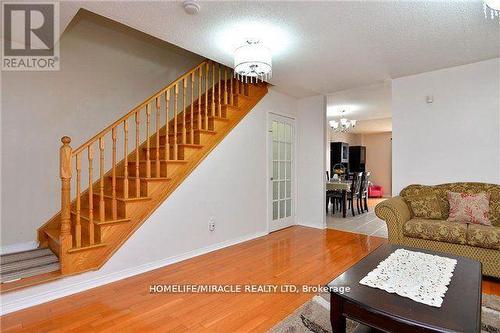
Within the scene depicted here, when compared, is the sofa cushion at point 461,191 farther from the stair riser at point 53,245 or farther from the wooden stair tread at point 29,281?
the stair riser at point 53,245

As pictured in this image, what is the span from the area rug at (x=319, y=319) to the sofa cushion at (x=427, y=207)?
1111 millimetres

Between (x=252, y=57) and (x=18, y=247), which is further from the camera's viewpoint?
(x=18, y=247)

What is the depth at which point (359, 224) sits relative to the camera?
189 inches

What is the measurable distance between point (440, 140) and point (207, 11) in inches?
129

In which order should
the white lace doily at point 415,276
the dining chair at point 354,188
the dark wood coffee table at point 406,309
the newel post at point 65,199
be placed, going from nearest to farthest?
the dark wood coffee table at point 406,309 < the white lace doily at point 415,276 < the newel post at point 65,199 < the dining chair at point 354,188

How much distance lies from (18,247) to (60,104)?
1.67m

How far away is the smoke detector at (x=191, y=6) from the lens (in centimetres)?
199

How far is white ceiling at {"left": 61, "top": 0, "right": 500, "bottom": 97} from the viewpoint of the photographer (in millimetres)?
2068

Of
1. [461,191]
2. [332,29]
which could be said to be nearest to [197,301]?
[332,29]

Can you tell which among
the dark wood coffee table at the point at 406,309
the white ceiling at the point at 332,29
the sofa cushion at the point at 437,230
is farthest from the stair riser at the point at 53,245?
the sofa cushion at the point at 437,230

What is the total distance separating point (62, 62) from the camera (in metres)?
3.13

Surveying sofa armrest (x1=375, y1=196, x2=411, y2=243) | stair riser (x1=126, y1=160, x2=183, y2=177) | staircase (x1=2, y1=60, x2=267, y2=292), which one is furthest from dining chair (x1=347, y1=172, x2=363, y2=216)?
stair riser (x1=126, y1=160, x2=183, y2=177)

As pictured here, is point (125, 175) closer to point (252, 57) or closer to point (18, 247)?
point (18, 247)

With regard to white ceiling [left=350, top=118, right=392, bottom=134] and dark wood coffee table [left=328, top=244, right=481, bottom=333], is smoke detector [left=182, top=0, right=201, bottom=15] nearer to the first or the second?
dark wood coffee table [left=328, top=244, right=481, bottom=333]
